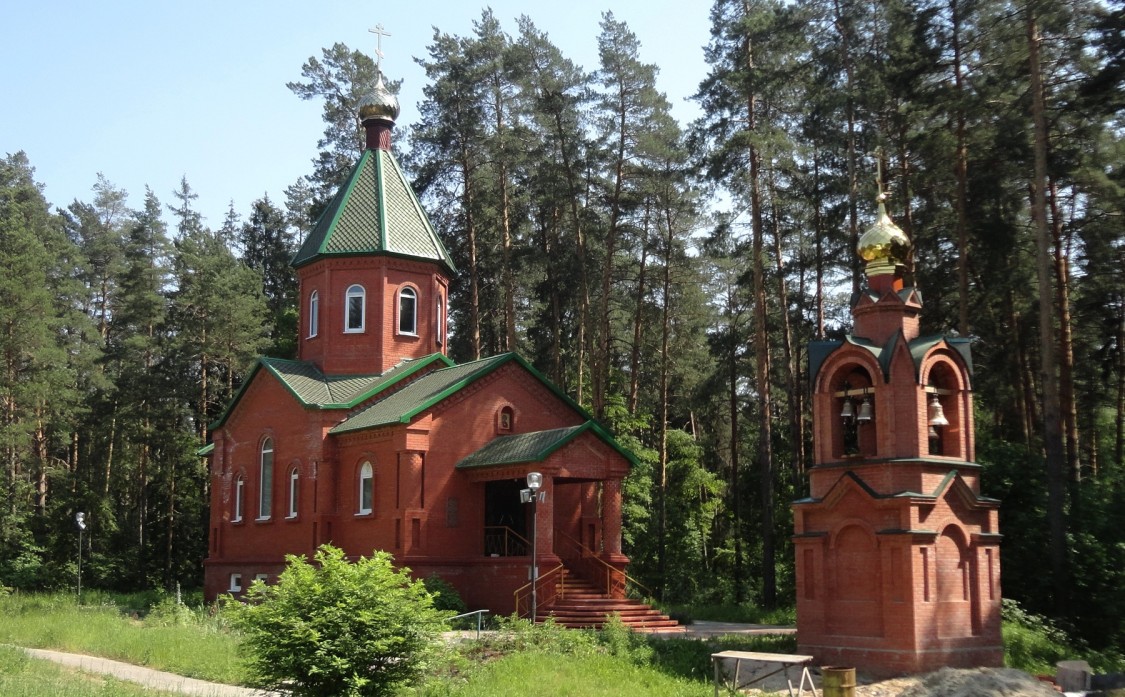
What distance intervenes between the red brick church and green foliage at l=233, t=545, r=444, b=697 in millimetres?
8282

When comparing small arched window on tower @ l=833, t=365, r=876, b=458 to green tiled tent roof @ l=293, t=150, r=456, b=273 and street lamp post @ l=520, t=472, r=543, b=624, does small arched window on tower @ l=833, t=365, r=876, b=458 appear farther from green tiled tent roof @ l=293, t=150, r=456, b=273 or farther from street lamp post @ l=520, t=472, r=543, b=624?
green tiled tent roof @ l=293, t=150, r=456, b=273

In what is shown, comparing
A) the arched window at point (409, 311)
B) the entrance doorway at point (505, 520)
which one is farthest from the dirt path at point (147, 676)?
the arched window at point (409, 311)

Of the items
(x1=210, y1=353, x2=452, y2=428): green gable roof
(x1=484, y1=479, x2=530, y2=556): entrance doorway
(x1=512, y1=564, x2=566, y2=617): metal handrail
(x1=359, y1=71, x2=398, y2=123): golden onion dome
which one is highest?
(x1=359, y1=71, x2=398, y2=123): golden onion dome

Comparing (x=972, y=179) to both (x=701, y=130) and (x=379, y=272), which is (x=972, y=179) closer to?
(x=701, y=130)

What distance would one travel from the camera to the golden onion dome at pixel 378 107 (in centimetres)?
2605

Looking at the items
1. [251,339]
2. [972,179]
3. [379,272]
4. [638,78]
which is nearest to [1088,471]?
[972,179]

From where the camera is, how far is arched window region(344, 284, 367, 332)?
23844mm

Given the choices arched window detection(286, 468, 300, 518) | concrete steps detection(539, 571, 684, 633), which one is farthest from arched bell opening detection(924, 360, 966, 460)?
arched window detection(286, 468, 300, 518)

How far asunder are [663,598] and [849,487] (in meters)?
15.4

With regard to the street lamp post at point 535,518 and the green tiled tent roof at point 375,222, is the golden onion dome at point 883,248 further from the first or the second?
the green tiled tent roof at point 375,222

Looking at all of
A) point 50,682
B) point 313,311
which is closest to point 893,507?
point 50,682

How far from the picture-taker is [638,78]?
27.0 m

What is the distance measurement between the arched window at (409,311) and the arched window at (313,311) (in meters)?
1.91

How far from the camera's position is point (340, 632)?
406 inches
